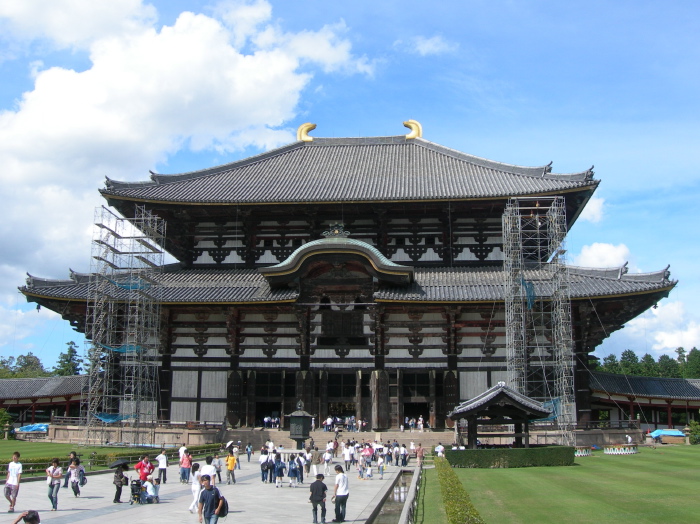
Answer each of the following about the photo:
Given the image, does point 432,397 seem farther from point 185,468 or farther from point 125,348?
point 185,468

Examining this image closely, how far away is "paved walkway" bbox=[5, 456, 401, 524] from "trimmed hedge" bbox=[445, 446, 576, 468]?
384cm

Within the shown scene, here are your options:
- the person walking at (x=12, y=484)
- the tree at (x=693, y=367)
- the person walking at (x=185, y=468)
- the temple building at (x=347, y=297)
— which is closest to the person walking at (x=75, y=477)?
the person walking at (x=12, y=484)

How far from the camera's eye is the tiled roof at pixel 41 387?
57.3 meters

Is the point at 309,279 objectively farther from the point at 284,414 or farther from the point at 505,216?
the point at 505,216

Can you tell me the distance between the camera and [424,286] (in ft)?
139

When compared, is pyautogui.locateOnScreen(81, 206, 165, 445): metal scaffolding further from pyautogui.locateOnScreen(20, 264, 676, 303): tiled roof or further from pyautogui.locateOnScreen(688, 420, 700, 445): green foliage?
pyautogui.locateOnScreen(688, 420, 700, 445): green foliage

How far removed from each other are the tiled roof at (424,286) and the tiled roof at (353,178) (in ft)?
16.3

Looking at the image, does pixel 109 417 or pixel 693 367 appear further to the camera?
pixel 693 367

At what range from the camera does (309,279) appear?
42969 mm

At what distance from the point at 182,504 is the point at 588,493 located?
1214cm

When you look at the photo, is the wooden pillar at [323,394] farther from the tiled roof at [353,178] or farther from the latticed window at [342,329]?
the tiled roof at [353,178]

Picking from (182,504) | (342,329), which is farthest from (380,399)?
(182,504)

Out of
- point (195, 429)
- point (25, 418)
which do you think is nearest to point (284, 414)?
point (195, 429)

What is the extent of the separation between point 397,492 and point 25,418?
45203 millimetres
